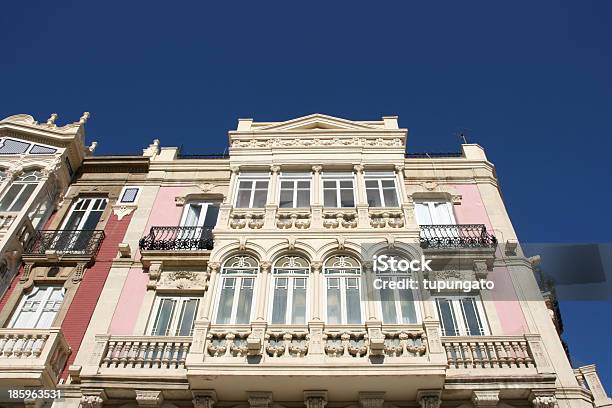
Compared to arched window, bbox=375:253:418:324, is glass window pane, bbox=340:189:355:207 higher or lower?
higher

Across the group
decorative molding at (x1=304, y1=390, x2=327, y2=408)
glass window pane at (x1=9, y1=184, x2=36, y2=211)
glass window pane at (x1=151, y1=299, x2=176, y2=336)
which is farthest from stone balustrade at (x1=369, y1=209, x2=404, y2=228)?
glass window pane at (x1=9, y1=184, x2=36, y2=211)

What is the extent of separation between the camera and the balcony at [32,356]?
13.7m

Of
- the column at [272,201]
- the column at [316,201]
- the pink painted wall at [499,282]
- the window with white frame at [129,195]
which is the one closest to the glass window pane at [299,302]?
the column at [316,201]

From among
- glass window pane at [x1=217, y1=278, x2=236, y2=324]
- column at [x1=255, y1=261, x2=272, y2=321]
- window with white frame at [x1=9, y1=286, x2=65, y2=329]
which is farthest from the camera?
window with white frame at [x1=9, y1=286, x2=65, y2=329]

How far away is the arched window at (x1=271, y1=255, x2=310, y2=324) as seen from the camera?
14.5m

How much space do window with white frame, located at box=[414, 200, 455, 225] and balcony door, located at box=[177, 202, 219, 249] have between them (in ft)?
23.1

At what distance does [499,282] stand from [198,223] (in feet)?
32.8

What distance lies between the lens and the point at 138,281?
17.2 metres

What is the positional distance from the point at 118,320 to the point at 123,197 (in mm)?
6065

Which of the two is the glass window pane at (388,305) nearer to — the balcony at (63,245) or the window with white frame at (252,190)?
the window with white frame at (252,190)

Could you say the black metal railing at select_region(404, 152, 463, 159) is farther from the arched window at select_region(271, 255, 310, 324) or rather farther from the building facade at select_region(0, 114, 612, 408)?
the arched window at select_region(271, 255, 310, 324)

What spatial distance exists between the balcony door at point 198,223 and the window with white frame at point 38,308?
160 inches

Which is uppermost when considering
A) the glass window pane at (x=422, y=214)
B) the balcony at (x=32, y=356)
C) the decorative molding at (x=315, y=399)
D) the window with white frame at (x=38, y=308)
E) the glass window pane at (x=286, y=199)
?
the glass window pane at (x=422, y=214)

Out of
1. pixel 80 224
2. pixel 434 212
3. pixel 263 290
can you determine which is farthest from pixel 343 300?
pixel 80 224
